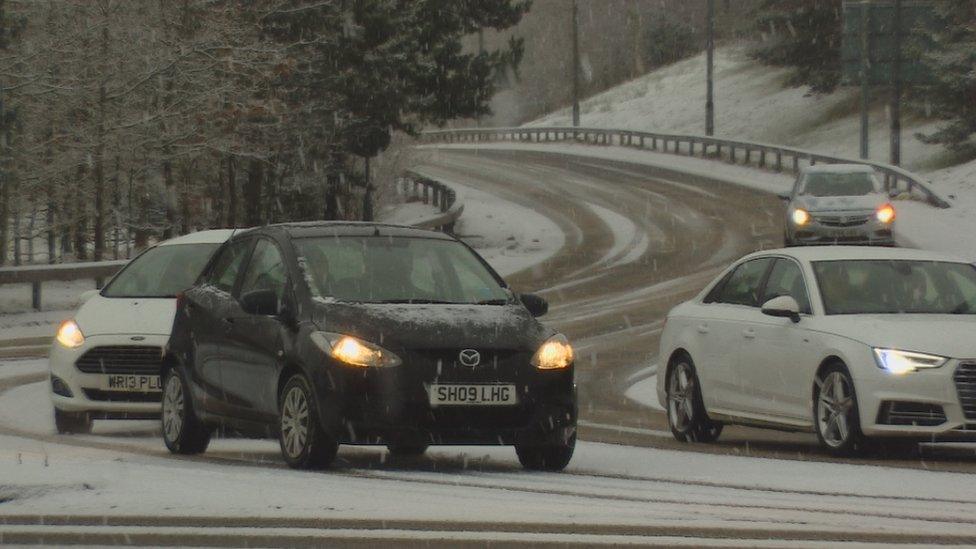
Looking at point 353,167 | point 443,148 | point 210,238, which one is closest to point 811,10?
point 443,148

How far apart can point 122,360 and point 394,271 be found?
11.9ft

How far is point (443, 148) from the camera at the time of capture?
81.5 meters

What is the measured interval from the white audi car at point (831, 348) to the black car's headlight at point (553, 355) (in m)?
2.06

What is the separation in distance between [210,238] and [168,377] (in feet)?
10.5

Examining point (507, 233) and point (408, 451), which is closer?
point (408, 451)

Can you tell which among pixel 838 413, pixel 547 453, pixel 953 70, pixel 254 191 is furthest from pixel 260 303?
pixel 953 70

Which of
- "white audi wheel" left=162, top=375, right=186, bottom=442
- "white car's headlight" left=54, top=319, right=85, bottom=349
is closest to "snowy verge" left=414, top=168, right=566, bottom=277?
"white car's headlight" left=54, top=319, right=85, bottom=349

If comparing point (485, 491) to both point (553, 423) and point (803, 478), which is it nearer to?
point (553, 423)

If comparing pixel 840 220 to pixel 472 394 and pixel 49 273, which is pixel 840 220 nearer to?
pixel 49 273

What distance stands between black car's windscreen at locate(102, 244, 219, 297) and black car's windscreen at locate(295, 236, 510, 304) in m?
3.87

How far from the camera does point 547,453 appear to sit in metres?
11.1

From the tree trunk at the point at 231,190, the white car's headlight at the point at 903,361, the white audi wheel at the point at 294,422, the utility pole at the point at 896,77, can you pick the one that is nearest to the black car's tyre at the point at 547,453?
the white audi wheel at the point at 294,422

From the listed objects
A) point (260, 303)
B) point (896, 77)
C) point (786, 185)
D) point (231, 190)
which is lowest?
point (786, 185)

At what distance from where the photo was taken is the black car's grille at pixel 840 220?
111 ft
